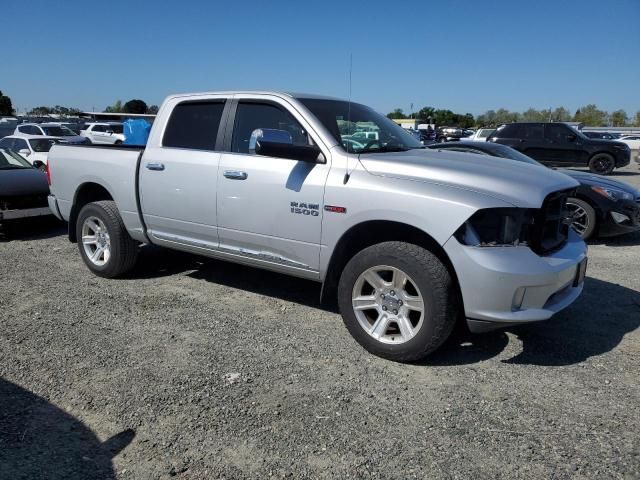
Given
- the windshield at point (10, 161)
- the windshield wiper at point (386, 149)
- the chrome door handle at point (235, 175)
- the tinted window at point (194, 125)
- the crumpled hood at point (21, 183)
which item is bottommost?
the crumpled hood at point (21, 183)

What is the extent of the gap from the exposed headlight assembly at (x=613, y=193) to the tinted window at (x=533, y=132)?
9878 mm

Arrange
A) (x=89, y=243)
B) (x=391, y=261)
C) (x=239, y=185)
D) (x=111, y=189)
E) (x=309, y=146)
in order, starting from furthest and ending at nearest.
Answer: (x=89, y=243)
(x=111, y=189)
(x=239, y=185)
(x=309, y=146)
(x=391, y=261)

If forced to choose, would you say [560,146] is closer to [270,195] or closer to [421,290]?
[270,195]

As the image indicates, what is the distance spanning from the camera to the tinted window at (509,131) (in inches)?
671

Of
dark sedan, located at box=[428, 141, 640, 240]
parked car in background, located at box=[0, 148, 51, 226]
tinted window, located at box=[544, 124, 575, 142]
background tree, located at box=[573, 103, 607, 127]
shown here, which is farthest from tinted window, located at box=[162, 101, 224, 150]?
background tree, located at box=[573, 103, 607, 127]

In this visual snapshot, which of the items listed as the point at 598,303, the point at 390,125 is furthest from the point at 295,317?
the point at 598,303

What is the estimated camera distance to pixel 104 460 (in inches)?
104

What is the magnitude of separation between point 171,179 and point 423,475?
3437 millimetres

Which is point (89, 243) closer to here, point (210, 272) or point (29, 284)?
point (29, 284)

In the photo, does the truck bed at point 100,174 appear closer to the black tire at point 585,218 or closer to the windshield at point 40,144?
the black tire at point 585,218

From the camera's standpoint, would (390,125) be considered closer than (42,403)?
No

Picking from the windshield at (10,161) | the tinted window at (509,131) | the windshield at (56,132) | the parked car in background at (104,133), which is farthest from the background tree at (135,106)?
the windshield at (10,161)

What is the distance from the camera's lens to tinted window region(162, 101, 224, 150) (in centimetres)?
477

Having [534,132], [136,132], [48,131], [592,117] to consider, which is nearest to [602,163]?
[534,132]
